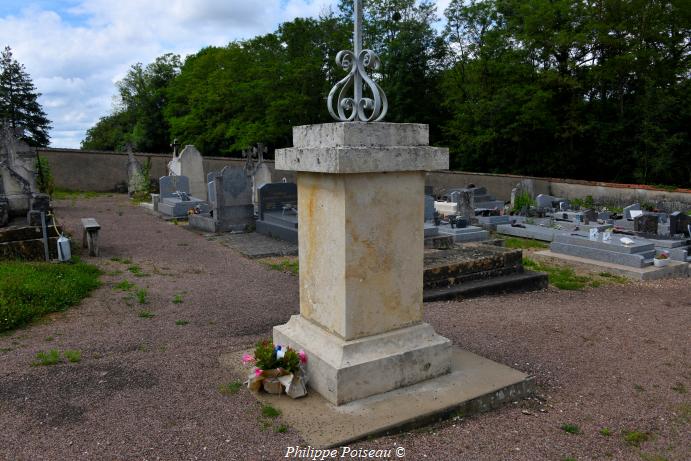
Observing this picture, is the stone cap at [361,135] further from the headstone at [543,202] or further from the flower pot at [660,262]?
the headstone at [543,202]

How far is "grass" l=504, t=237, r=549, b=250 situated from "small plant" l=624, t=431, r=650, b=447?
29.7 ft

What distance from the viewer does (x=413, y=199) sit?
4301 mm

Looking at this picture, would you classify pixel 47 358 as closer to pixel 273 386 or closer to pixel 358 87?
pixel 273 386

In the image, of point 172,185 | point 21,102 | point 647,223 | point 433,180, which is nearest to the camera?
point 647,223

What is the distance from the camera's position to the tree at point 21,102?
3559 cm

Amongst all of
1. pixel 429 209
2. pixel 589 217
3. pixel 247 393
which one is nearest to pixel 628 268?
pixel 589 217

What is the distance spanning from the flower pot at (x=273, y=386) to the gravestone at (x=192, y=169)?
18.3 meters

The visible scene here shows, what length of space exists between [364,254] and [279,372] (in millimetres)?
1203

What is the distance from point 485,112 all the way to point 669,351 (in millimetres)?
21032

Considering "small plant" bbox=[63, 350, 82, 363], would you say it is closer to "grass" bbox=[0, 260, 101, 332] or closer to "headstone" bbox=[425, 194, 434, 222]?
"grass" bbox=[0, 260, 101, 332]

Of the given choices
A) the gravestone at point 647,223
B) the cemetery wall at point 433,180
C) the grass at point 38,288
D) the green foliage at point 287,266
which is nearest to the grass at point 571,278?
the gravestone at point 647,223

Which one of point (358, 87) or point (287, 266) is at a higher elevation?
point (358, 87)

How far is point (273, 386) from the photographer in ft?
14.0

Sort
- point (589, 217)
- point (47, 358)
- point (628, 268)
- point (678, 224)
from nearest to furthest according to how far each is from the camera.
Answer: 1. point (47, 358)
2. point (628, 268)
3. point (678, 224)
4. point (589, 217)
